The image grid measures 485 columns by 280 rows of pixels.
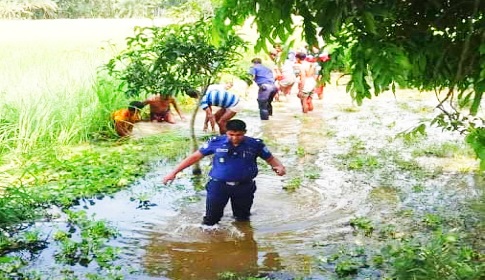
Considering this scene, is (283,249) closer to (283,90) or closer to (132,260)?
(132,260)

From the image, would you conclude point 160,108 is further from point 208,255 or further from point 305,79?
point 208,255

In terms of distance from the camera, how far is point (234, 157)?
20.7 ft

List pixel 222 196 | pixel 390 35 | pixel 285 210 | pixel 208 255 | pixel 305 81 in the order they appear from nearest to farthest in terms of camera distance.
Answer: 1. pixel 390 35
2. pixel 208 255
3. pixel 222 196
4. pixel 285 210
5. pixel 305 81

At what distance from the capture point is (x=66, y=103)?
36.8 ft

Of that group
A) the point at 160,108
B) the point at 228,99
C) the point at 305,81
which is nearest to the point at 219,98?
the point at 228,99

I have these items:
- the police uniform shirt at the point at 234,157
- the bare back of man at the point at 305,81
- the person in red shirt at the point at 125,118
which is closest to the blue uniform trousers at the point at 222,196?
the police uniform shirt at the point at 234,157

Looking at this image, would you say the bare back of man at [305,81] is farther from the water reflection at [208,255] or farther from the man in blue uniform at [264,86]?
the water reflection at [208,255]

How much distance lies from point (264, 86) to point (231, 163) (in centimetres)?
712

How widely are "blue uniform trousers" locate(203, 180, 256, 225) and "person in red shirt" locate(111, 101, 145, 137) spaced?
5.29 metres

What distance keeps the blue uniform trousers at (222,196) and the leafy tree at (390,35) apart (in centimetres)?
366

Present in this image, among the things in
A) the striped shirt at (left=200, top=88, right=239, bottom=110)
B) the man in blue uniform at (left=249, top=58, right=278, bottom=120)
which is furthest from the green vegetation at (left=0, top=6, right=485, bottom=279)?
the man in blue uniform at (left=249, top=58, right=278, bottom=120)

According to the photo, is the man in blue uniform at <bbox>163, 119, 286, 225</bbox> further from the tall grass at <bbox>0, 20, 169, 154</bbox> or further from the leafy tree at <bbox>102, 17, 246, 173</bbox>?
the tall grass at <bbox>0, 20, 169, 154</bbox>

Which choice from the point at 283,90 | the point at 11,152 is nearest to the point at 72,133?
the point at 11,152

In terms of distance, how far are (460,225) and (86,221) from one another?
13.2ft
